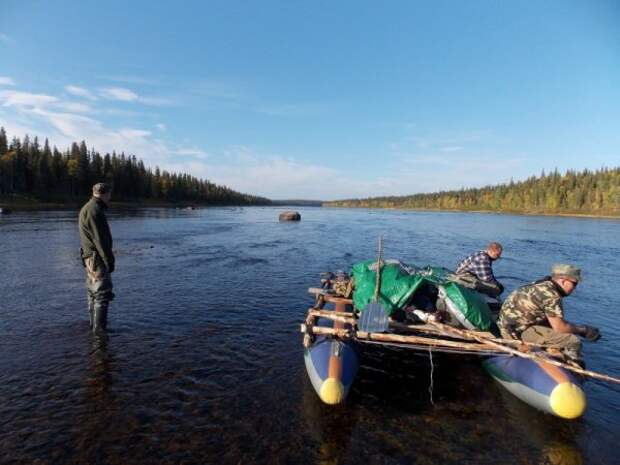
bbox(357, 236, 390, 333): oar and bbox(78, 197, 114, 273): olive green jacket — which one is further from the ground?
bbox(78, 197, 114, 273): olive green jacket

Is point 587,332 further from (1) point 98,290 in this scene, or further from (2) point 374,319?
(1) point 98,290

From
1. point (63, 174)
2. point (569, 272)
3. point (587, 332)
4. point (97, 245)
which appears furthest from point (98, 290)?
point (63, 174)

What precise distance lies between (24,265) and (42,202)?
8461 centimetres

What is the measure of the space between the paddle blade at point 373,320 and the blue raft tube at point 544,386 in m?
2.72

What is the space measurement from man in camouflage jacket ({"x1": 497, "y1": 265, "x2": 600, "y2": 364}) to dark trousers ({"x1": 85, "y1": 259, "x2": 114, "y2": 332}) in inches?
397

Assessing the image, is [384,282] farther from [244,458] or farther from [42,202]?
[42,202]

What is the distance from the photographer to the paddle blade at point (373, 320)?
303 inches

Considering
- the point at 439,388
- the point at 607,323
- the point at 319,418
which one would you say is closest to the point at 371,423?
the point at 319,418

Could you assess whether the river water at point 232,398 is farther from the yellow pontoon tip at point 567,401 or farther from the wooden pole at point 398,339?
the wooden pole at point 398,339

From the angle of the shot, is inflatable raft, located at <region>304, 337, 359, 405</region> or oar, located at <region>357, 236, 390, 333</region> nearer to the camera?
inflatable raft, located at <region>304, 337, 359, 405</region>

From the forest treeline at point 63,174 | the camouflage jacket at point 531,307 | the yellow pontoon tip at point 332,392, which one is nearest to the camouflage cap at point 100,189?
the yellow pontoon tip at point 332,392

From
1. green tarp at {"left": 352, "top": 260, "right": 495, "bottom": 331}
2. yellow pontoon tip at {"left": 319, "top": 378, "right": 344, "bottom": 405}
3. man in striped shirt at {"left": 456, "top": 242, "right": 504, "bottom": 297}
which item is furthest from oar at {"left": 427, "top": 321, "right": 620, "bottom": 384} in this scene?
man in striped shirt at {"left": 456, "top": 242, "right": 504, "bottom": 297}

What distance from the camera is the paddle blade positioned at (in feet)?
25.2

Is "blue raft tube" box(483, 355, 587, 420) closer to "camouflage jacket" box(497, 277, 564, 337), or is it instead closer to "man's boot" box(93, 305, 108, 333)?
"camouflage jacket" box(497, 277, 564, 337)
